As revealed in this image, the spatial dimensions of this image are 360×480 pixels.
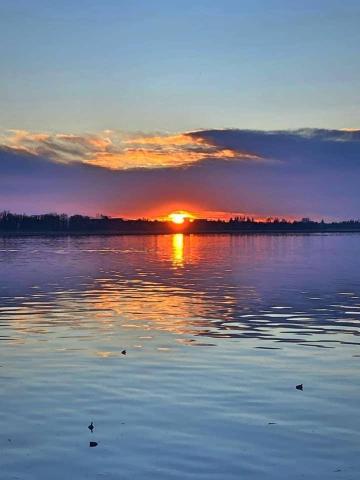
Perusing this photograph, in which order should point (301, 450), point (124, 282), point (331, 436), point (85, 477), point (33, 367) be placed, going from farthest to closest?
1. point (124, 282)
2. point (33, 367)
3. point (331, 436)
4. point (301, 450)
5. point (85, 477)

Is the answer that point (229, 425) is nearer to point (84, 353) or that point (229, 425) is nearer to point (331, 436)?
point (331, 436)

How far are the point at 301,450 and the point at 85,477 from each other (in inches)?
159

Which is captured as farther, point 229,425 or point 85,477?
point 229,425

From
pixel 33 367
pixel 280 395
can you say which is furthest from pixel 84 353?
pixel 280 395

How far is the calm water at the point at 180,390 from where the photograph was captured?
12.1 m

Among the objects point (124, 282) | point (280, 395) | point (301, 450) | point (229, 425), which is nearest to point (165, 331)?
point (280, 395)

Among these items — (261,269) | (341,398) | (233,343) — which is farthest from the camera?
(261,269)

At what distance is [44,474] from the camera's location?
451 inches

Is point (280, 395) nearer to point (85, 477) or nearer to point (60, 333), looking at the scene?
point (85, 477)

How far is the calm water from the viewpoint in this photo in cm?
1205

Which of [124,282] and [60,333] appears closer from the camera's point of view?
[60,333]

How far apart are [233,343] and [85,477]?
40.4 ft

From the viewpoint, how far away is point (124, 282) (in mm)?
50188

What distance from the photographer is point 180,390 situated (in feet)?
55.0
